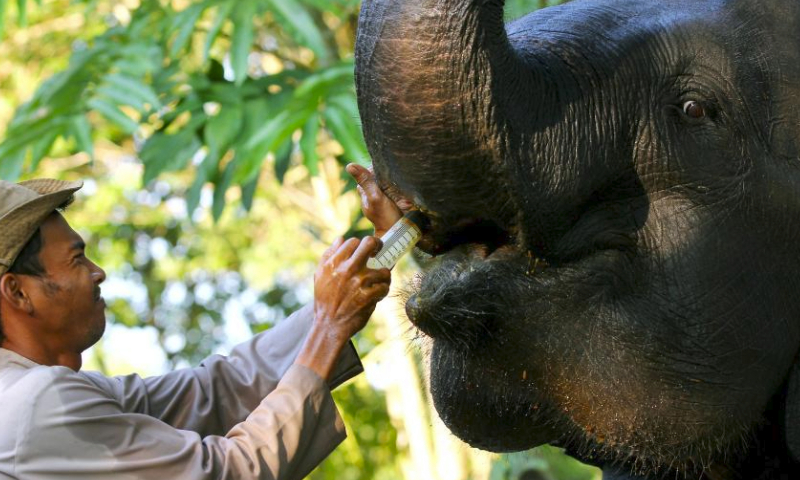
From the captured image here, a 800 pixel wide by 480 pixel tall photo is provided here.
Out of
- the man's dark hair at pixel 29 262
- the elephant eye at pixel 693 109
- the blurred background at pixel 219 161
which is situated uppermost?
the elephant eye at pixel 693 109

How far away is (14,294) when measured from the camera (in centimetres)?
314

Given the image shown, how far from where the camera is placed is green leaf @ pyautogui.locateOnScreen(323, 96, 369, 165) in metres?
3.87

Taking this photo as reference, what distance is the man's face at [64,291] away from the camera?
10.3 ft

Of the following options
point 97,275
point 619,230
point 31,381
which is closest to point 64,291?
point 97,275

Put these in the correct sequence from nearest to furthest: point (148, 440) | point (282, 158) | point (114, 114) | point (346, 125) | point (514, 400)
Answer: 1. point (514, 400)
2. point (148, 440)
3. point (346, 125)
4. point (114, 114)
5. point (282, 158)

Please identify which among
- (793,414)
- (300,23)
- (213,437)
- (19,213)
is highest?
(793,414)

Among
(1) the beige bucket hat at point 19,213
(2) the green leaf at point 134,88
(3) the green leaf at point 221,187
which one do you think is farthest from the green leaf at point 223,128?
(1) the beige bucket hat at point 19,213

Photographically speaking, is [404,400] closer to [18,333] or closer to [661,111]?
[18,333]

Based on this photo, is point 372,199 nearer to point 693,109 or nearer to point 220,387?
point 693,109

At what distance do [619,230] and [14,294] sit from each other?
1930 millimetres

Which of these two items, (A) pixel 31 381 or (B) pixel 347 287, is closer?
(B) pixel 347 287

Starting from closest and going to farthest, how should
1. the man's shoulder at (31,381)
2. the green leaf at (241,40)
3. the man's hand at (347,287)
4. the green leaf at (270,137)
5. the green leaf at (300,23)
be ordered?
the man's hand at (347,287) < the man's shoulder at (31,381) < the green leaf at (270,137) < the green leaf at (300,23) < the green leaf at (241,40)

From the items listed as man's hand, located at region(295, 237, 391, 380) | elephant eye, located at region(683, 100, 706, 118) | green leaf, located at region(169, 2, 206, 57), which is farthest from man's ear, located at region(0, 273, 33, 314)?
elephant eye, located at region(683, 100, 706, 118)

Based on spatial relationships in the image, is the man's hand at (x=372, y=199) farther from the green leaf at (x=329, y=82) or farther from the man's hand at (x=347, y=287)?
the green leaf at (x=329, y=82)
